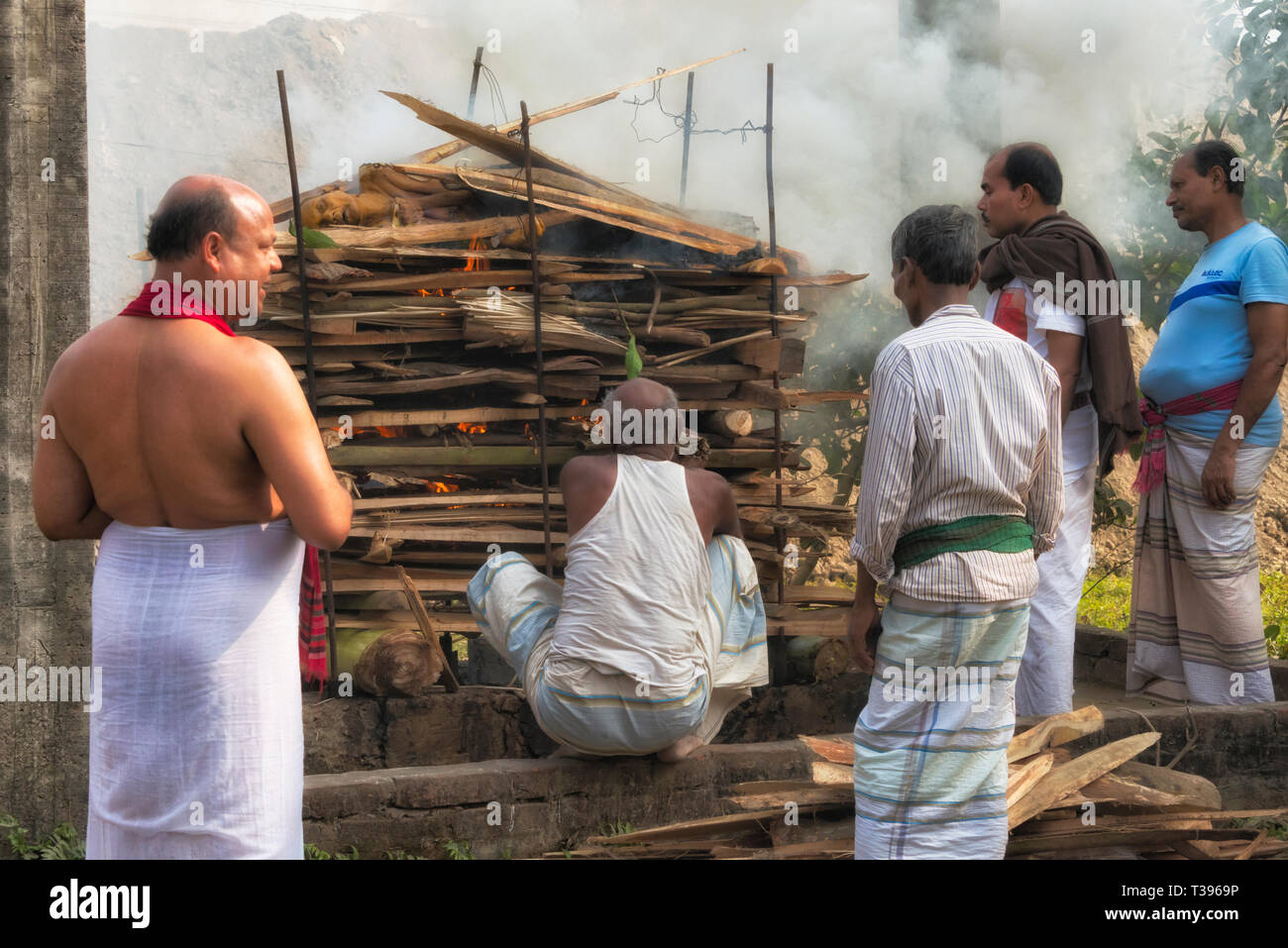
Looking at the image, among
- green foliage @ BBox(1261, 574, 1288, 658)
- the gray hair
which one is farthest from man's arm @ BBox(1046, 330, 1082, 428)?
green foliage @ BBox(1261, 574, 1288, 658)

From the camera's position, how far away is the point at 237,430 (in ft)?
9.24

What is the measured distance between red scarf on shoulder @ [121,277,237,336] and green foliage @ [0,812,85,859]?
2.24 metres

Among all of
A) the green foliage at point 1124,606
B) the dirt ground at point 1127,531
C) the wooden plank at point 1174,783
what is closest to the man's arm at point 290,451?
the wooden plank at point 1174,783

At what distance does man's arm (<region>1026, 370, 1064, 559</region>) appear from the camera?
11.3ft

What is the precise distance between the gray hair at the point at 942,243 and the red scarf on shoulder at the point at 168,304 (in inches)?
71.4

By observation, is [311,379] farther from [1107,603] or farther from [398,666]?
[1107,603]

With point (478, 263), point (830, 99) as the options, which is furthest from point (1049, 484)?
point (830, 99)

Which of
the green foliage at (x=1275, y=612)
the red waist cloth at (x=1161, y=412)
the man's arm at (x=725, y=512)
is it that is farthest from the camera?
the green foliage at (x=1275, y=612)

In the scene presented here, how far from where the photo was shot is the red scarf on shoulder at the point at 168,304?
112 inches

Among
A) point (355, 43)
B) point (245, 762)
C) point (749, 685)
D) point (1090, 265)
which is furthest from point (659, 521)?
point (355, 43)

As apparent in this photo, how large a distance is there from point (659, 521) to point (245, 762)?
1.73m

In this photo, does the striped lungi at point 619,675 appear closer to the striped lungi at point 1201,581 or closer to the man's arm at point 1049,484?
the man's arm at point 1049,484

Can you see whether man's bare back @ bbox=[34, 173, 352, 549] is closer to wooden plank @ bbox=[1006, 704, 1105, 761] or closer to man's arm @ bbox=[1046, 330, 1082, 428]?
wooden plank @ bbox=[1006, 704, 1105, 761]

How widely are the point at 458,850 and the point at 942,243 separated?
100 inches
